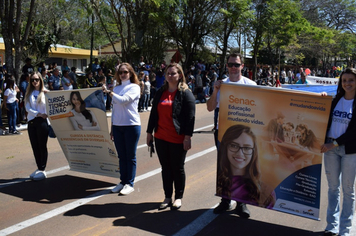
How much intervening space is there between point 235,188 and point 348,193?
1.30 m

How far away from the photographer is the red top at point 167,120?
5.03 metres

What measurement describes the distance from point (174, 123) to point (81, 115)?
2.03 meters

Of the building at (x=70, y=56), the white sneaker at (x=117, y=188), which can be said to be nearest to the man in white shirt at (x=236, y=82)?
the white sneaker at (x=117, y=188)

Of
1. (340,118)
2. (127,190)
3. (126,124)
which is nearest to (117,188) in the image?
(127,190)

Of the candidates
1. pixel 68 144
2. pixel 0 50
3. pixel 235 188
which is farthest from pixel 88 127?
pixel 0 50

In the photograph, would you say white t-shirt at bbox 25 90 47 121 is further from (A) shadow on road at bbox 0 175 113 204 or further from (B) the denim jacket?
(B) the denim jacket

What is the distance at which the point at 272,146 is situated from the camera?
14.8 feet

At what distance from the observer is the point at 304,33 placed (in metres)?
42.1

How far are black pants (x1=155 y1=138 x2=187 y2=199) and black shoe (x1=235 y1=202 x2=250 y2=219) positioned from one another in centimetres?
79

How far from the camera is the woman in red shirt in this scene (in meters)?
5.01

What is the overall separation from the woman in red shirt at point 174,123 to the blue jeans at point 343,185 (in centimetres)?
175

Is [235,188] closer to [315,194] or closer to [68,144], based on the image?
[315,194]

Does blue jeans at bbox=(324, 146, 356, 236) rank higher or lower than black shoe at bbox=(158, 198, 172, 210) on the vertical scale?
higher

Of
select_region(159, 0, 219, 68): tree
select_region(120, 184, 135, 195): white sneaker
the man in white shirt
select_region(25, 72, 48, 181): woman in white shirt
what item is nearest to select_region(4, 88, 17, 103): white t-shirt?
select_region(25, 72, 48, 181): woman in white shirt
